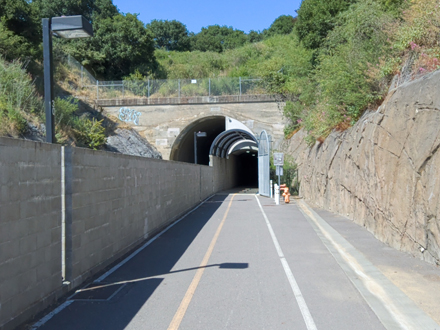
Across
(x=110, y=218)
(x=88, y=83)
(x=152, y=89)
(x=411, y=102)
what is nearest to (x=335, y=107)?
(x=411, y=102)

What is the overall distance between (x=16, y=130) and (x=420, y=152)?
808 inches

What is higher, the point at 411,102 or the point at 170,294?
the point at 411,102

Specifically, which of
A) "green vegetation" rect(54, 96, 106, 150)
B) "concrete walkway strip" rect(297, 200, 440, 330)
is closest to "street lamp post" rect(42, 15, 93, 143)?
"concrete walkway strip" rect(297, 200, 440, 330)

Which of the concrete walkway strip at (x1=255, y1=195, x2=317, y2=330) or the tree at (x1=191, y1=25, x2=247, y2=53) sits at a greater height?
the tree at (x1=191, y1=25, x2=247, y2=53)

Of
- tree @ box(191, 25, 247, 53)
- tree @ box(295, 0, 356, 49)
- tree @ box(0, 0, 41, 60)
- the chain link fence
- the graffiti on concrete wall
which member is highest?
tree @ box(191, 25, 247, 53)

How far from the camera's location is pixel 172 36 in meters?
92.8

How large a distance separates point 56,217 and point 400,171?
24.5 ft

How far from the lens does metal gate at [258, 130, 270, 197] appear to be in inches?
1261

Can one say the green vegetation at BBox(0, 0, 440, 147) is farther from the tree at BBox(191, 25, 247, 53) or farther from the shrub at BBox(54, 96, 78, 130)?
the shrub at BBox(54, 96, 78, 130)

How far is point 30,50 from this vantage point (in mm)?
31031

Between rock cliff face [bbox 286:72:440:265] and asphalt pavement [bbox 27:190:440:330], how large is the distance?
51 cm

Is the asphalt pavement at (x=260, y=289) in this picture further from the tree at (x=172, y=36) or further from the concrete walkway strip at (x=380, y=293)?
the tree at (x=172, y=36)

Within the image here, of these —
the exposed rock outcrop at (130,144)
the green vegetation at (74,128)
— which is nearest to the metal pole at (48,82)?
the green vegetation at (74,128)

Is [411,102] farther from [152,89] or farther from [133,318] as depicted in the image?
[152,89]
